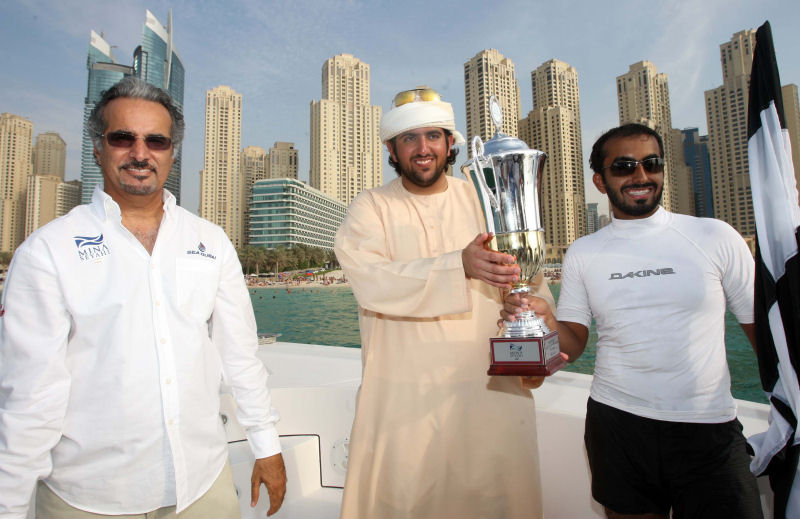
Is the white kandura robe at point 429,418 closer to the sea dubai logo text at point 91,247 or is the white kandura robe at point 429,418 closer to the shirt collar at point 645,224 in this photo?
the shirt collar at point 645,224

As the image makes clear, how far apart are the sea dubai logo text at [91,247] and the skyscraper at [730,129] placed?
50.0 m

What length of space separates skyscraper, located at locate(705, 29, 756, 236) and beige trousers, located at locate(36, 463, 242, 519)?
163 feet

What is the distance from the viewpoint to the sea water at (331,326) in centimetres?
1967

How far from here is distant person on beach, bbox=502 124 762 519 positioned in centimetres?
142

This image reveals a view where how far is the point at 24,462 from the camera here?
1.09 metres

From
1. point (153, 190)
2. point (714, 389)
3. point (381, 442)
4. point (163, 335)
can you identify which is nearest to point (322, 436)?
point (381, 442)

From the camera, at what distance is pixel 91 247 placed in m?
1.24

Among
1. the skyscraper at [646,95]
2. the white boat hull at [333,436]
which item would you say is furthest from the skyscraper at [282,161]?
the white boat hull at [333,436]

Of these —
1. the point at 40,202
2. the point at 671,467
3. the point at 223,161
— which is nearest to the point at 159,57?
the point at 223,161

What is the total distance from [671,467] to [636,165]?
40.8 inches

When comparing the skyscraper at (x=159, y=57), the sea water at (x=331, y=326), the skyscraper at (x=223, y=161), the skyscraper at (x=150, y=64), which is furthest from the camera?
the skyscraper at (x=223, y=161)

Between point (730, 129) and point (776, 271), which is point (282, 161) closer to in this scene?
point (730, 129)

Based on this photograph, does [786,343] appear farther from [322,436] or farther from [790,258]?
[322,436]

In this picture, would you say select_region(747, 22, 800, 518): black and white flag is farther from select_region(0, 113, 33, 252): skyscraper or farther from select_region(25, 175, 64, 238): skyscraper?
select_region(0, 113, 33, 252): skyscraper
